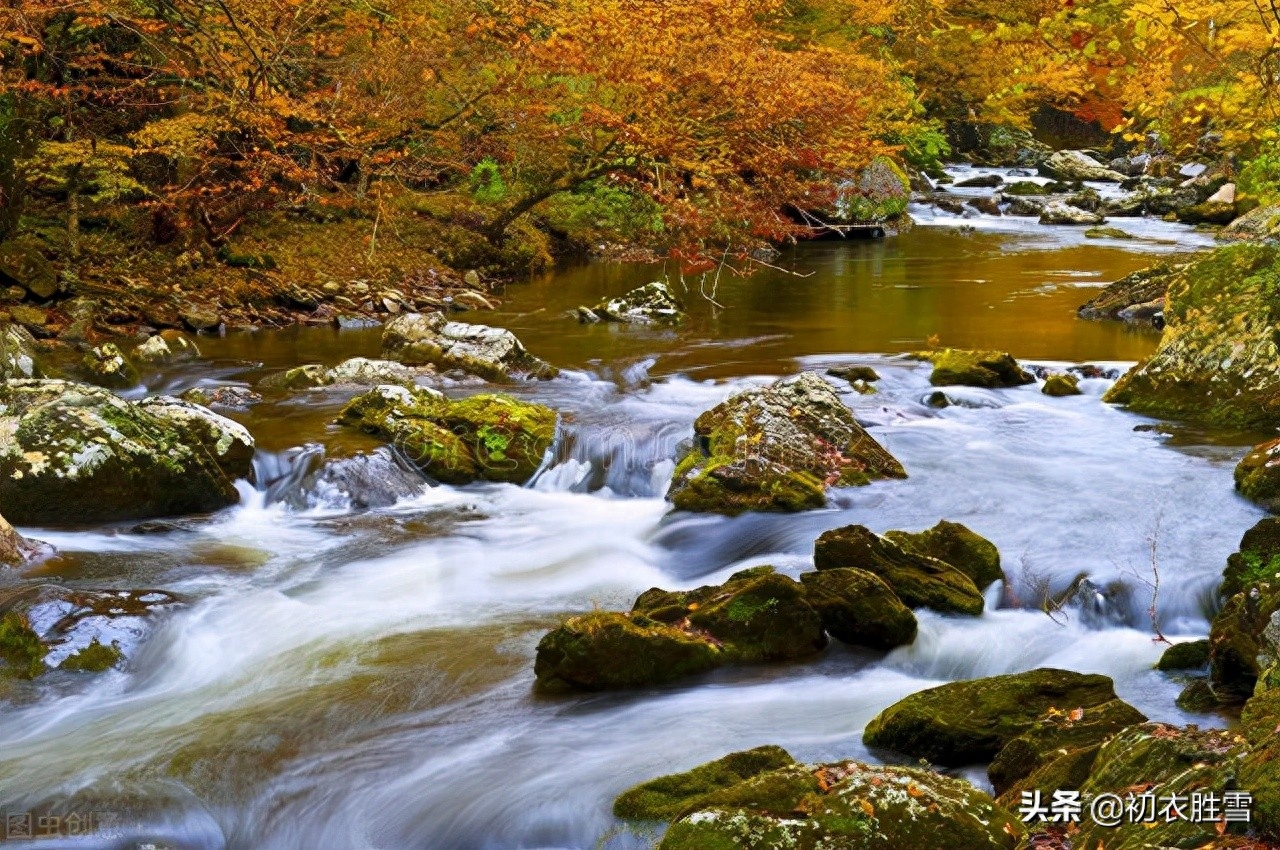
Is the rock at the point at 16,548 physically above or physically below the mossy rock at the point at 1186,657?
above

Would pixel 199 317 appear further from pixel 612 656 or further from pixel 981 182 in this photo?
pixel 981 182

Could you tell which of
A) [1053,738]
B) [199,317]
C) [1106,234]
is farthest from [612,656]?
[1106,234]

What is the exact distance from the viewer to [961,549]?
680cm

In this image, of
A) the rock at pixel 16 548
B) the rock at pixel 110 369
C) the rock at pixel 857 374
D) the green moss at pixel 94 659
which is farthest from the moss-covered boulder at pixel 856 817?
the rock at pixel 110 369

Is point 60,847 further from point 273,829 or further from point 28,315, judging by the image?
point 28,315

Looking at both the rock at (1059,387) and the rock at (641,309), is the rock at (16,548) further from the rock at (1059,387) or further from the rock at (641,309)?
the rock at (641,309)

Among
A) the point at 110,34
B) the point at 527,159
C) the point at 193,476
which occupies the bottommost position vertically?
the point at 193,476

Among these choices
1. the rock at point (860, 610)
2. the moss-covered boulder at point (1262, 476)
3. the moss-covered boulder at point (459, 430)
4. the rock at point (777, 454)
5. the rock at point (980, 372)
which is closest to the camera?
the rock at point (860, 610)

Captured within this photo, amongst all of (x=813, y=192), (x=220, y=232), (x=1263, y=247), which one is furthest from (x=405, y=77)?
(x=1263, y=247)

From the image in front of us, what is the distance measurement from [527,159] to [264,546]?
475 inches

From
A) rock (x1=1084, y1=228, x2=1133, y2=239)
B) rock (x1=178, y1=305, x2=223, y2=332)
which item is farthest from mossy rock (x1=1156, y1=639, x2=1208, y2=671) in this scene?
rock (x1=1084, y1=228, x2=1133, y2=239)

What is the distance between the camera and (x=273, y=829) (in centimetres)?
445

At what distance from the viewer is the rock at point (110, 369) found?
1077cm

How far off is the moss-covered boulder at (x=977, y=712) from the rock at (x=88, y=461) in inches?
194
